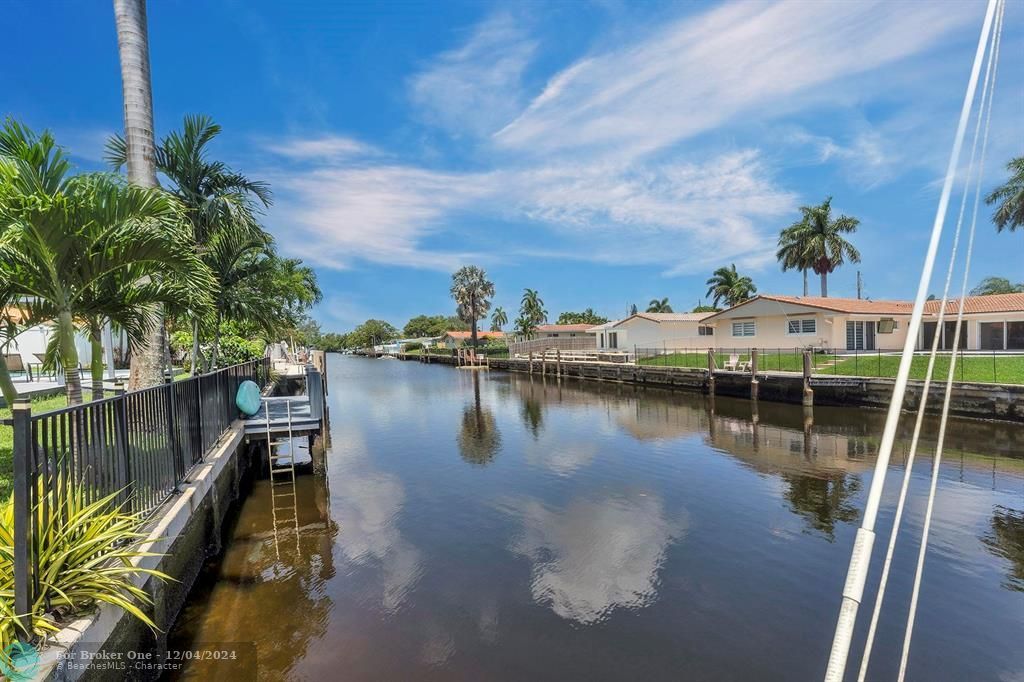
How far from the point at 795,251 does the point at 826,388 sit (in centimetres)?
3413

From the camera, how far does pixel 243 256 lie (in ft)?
51.8

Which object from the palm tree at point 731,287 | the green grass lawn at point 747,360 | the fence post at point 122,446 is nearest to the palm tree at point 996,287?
the palm tree at point 731,287

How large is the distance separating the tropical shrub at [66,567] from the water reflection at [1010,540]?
32.1 ft

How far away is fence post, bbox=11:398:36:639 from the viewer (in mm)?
3234

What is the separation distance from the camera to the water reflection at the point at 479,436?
1557 cm

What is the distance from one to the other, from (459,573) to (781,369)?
24488mm

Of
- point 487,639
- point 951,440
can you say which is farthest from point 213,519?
point 951,440

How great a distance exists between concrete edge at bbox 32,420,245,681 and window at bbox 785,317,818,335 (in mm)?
33106

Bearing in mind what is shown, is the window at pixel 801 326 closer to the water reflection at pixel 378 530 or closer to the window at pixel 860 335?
the window at pixel 860 335

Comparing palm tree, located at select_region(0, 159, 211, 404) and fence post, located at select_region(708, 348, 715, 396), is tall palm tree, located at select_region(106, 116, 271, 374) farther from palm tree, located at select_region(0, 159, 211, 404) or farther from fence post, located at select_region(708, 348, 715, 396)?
fence post, located at select_region(708, 348, 715, 396)

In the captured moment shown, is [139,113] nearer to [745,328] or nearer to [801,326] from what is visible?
[801,326]

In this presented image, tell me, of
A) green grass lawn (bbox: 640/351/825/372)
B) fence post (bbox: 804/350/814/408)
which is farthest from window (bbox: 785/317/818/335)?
fence post (bbox: 804/350/814/408)

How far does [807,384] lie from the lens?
75.0ft

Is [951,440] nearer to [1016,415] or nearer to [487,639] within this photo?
[1016,415]
